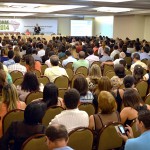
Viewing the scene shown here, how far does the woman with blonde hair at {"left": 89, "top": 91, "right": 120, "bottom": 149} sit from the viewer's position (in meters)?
3.72

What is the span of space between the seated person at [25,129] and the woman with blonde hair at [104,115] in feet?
2.59

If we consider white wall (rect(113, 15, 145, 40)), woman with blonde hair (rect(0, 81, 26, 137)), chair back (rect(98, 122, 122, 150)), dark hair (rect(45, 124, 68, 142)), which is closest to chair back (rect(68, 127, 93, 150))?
chair back (rect(98, 122, 122, 150))

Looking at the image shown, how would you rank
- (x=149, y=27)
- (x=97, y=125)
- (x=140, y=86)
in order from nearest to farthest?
(x=97, y=125)
(x=140, y=86)
(x=149, y=27)

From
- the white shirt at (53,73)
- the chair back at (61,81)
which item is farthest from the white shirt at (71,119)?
the white shirt at (53,73)

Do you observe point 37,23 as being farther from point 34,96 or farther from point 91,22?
point 34,96

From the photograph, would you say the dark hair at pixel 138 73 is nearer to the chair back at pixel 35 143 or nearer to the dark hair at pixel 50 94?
the dark hair at pixel 50 94

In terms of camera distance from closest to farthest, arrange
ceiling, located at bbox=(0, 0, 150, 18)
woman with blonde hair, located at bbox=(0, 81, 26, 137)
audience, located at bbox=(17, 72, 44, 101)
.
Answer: woman with blonde hair, located at bbox=(0, 81, 26, 137) < audience, located at bbox=(17, 72, 44, 101) < ceiling, located at bbox=(0, 0, 150, 18)

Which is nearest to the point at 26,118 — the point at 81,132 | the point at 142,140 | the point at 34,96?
the point at 81,132

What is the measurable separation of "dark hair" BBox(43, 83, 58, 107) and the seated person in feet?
3.67

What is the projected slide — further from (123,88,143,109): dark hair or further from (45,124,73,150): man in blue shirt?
(45,124,73,150): man in blue shirt

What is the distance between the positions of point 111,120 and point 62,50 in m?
8.00

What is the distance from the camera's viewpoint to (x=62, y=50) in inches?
455

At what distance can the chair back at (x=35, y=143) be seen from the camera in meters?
2.89

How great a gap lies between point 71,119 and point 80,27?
2343 cm
